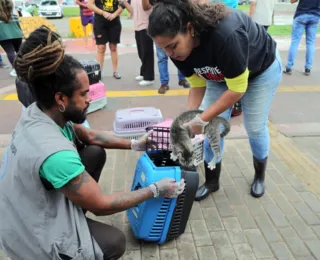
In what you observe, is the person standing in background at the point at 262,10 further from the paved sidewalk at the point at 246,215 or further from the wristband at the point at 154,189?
the wristband at the point at 154,189

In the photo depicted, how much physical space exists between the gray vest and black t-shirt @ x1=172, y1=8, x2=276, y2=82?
972 mm

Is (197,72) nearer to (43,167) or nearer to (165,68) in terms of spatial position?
(43,167)

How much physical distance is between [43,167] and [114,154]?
2010 millimetres

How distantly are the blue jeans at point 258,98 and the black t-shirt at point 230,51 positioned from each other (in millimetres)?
99

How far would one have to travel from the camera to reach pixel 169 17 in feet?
5.34

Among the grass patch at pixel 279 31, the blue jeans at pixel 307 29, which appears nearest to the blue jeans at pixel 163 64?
the blue jeans at pixel 307 29

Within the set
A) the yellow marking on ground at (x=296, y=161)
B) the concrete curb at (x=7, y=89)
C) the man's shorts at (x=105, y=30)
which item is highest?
the man's shorts at (x=105, y=30)

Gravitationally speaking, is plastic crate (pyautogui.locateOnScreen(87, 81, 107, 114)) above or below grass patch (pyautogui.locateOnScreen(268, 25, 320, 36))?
above

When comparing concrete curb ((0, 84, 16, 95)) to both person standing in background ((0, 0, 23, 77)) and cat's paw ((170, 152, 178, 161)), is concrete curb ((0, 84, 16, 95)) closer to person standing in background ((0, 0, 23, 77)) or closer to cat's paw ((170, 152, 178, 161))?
person standing in background ((0, 0, 23, 77))

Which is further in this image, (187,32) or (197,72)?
(197,72)

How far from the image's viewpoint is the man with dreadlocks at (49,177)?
4.55ft

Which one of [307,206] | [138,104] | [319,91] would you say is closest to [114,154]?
[138,104]

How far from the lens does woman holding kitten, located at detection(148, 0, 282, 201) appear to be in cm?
168

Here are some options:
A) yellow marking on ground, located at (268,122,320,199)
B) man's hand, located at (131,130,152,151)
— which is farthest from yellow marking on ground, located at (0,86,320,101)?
man's hand, located at (131,130,152,151)
